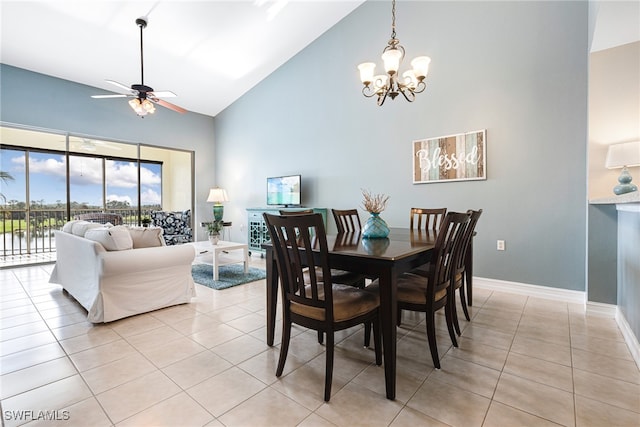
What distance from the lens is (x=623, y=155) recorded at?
2414 mm

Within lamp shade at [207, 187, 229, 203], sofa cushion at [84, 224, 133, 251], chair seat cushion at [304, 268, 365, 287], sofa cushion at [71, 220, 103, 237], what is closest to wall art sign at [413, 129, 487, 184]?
chair seat cushion at [304, 268, 365, 287]

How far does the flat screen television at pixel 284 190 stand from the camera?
507 centimetres

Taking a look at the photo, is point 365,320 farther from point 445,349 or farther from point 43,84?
point 43,84

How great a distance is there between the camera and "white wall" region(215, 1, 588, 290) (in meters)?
2.93

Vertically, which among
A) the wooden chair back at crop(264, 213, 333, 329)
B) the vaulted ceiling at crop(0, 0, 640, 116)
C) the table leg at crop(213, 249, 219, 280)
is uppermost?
the vaulted ceiling at crop(0, 0, 640, 116)

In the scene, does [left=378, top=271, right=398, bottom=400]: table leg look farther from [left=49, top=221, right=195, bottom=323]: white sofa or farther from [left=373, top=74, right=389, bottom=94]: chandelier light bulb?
[left=49, top=221, right=195, bottom=323]: white sofa

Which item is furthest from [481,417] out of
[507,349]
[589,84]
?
[589,84]

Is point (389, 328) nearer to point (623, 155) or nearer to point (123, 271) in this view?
point (123, 271)

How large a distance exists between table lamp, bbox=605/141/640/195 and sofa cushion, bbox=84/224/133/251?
4129 millimetres

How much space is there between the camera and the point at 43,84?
15.2ft

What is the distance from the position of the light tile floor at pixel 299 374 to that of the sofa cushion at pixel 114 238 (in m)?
0.65

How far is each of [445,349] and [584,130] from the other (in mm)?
2556

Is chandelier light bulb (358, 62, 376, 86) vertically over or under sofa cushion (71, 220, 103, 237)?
over

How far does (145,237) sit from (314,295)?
6.69 ft
